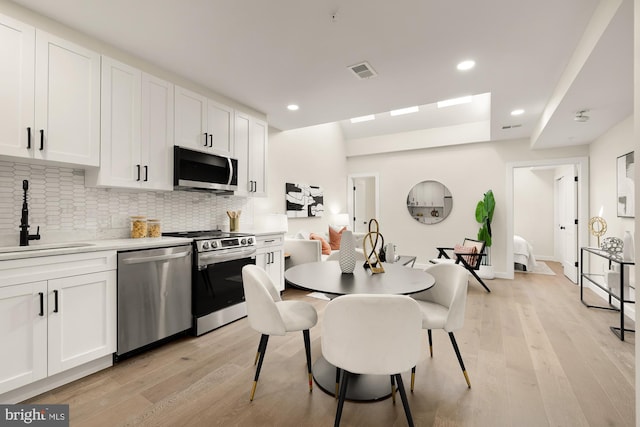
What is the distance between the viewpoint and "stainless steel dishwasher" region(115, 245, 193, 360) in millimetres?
2373

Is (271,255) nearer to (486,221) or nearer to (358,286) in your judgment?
(358,286)

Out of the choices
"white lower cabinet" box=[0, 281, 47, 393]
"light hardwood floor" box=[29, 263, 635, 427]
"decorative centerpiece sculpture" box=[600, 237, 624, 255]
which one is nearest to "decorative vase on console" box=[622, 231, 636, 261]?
"decorative centerpiece sculpture" box=[600, 237, 624, 255]

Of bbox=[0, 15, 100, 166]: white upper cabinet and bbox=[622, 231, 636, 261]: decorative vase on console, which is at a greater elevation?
bbox=[0, 15, 100, 166]: white upper cabinet

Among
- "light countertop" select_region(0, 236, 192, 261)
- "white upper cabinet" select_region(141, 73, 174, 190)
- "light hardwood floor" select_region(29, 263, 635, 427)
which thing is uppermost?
"white upper cabinet" select_region(141, 73, 174, 190)

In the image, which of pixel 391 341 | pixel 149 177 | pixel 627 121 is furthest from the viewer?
pixel 627 121

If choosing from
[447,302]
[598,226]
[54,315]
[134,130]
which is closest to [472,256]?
[598,226]

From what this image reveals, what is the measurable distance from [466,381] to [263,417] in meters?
1.40

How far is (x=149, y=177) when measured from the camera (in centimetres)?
284

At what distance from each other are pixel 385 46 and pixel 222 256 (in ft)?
8.24

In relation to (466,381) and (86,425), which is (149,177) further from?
(466,381)

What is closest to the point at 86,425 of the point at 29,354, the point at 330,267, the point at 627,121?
the point at 29,354

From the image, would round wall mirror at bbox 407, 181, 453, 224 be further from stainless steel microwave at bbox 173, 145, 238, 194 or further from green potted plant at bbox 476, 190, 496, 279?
stainless steel microwave at bbox 173, 145, 238, 194

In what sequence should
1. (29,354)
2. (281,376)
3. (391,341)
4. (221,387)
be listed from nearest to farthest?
(391,341) → (29,354) → (221,387) → (281,376)

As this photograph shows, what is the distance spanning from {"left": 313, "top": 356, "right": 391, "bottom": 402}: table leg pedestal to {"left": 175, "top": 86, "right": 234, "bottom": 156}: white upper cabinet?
100 inches
